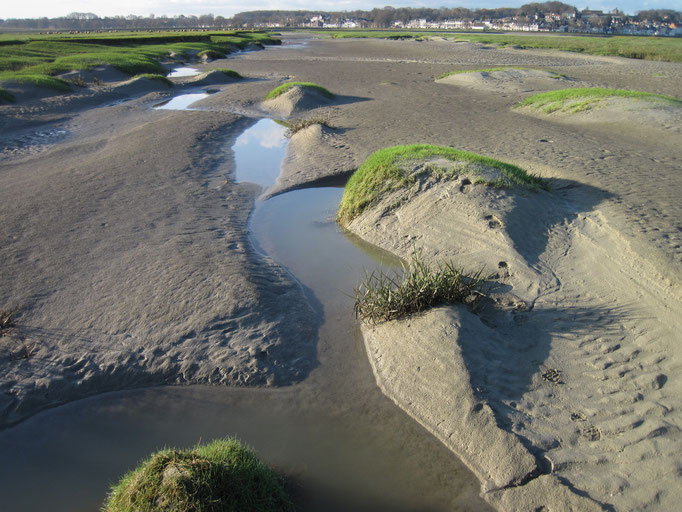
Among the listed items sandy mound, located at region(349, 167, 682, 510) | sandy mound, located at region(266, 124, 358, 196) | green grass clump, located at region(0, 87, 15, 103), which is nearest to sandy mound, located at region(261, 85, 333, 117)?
sandy mound, located at region(266, 124, 358, 196)

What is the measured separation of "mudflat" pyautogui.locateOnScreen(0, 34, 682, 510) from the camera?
12.8 feet

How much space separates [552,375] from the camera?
4.48 meters

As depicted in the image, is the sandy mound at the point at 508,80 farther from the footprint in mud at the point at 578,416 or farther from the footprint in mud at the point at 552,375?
the footprint in mud at the point at 578,416

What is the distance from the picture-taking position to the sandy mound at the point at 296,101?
58.6ft

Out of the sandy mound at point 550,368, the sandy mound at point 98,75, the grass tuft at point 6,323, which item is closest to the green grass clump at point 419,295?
the sandy mound at point 550,368

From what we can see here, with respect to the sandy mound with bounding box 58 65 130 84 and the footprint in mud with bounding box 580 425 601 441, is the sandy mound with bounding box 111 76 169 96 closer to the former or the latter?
the sandy mound with bounding box 58 65 130 84

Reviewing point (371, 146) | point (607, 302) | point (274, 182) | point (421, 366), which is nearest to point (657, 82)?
point (371, 146)

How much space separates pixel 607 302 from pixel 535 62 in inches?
1367

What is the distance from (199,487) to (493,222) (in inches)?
204

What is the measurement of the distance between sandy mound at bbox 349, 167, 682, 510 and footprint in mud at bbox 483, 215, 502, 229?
0.02m

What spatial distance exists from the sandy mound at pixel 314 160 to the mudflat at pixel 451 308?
0.07 metres

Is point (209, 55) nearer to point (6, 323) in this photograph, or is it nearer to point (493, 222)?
point (493, 222)

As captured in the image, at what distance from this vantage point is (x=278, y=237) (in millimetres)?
7926

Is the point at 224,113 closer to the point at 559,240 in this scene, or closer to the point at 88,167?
the point at 88,167
